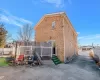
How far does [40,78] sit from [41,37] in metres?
10.8

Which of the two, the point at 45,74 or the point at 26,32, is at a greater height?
the point at 26,32

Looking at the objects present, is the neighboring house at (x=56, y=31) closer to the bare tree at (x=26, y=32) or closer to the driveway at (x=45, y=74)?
the driveway at (x=45, y=74)

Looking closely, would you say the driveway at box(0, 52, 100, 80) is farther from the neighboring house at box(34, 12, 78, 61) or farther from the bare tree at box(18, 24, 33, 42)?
the bare tree at box(18, 24, 33, 42)

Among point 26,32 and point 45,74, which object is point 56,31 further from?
point 26,32

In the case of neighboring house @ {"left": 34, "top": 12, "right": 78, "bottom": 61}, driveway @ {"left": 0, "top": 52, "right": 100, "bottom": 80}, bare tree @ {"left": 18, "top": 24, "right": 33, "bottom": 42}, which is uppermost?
bare tree @ {"left": 18, "top": 24, "right": 33, "bottom": 42}

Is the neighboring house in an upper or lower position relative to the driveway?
upper

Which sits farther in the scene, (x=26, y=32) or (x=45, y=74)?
(x=26, y=32)

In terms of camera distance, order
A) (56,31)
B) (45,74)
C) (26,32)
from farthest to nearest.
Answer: (26,32) < (56,31) < (45,74)

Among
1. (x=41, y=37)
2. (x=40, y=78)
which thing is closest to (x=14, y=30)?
(x=41, y=37)

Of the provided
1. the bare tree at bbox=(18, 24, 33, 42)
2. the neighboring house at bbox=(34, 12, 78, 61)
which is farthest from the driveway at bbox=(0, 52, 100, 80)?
the bare tree at bbox=(18, 24, 33, 42)

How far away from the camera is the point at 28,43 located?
1487 centimetres

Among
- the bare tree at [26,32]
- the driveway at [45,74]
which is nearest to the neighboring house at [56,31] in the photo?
the driveway at [45,74]

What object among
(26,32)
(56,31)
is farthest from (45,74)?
(26,32)

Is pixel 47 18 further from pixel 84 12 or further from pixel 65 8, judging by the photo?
pixel 84 12
